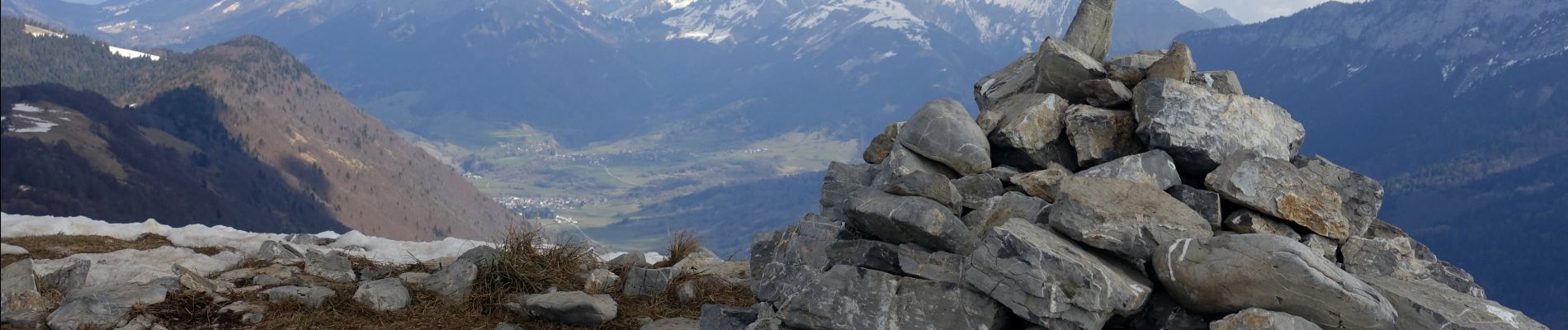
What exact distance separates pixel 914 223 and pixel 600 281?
19.3 ft

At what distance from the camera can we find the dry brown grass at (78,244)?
15309 mm

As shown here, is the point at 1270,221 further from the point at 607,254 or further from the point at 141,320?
the point at 141,320

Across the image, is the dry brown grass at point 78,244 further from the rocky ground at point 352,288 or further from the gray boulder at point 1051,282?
the gray boulder at point 1051,282

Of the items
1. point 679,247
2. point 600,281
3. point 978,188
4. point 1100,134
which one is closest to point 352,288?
point 600,281

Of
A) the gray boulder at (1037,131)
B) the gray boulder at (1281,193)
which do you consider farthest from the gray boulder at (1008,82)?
the gray boulder at (1281,193)

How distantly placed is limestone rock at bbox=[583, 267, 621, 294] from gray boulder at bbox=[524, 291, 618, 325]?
3.96 feet

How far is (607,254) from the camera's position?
1925 cm

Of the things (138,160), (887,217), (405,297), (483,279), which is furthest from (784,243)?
(138,160)

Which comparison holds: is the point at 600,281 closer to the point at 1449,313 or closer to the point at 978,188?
the point at 978,188

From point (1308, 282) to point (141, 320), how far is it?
13.4m

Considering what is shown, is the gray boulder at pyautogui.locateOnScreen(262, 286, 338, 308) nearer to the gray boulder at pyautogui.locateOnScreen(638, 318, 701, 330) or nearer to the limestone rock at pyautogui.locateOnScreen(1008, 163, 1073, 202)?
the gray boulder at pyautogui.locateOnScreen(638, 318, 701, 330)

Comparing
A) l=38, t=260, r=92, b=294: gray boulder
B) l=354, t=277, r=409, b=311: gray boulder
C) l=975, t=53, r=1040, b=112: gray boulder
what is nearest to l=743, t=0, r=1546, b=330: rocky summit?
l=975, t=53, r=1040, b=112: gray boulder

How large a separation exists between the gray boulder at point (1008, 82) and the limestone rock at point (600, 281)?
6.59 meters

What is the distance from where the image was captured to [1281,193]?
1143cm
